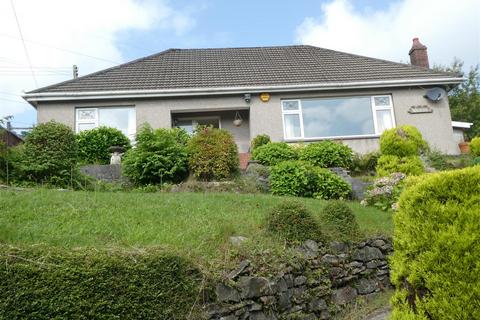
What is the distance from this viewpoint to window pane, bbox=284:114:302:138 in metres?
16.5

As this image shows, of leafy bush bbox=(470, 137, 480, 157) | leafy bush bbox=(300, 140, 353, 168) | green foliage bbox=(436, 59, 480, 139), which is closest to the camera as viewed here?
leafy bush bbox=(300, 140, 353, 168)

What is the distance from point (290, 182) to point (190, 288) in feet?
21.4

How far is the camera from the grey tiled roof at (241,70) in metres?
16.8

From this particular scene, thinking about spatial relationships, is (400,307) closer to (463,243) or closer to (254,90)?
(463,243)

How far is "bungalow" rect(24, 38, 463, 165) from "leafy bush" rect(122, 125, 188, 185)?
419 cm

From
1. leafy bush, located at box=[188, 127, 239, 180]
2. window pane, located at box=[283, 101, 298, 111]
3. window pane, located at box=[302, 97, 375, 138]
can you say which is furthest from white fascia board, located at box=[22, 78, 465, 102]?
leafy bush, located at box=[188, 127, 239, 180]

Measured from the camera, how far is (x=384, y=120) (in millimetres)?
16844

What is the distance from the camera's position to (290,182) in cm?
1123

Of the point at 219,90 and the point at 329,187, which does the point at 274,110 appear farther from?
the point at 329,187

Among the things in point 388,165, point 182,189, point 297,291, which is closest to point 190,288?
point 297,291

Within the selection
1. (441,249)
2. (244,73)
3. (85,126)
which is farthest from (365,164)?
(441,249)

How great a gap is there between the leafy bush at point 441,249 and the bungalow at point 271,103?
41.3 ft

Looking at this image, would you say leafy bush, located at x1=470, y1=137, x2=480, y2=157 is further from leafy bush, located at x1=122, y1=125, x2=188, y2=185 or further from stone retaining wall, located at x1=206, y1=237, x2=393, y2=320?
leafy bush, located at x1=122, y1=125, x2=188, y2=185

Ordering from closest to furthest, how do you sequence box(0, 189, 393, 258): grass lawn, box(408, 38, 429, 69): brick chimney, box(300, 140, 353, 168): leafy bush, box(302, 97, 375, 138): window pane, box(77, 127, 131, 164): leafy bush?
box(0, 189, 393, 258): grass lawn < box(300, 140, 353, 168): leafy bush < box(77, 127, 131, 164): leafy bush < box(302, 97, 375, 138): window pane < box(408, 38, 429, 69): brick chimney
